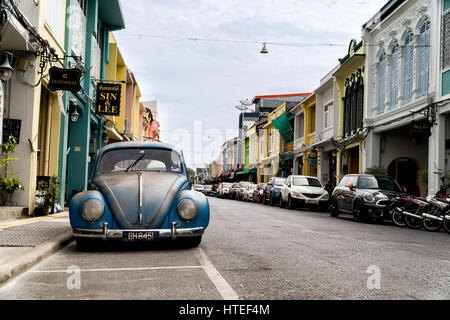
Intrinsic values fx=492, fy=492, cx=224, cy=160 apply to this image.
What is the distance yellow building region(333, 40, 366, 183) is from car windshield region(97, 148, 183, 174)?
698 inches

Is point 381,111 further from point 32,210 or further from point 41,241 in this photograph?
point 41,241

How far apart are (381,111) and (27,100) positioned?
17015mm

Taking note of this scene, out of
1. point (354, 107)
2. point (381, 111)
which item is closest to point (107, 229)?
point (381, 111)

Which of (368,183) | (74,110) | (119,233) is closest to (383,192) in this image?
(368,183)

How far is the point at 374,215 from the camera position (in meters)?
15.5

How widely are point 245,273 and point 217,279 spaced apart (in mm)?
479

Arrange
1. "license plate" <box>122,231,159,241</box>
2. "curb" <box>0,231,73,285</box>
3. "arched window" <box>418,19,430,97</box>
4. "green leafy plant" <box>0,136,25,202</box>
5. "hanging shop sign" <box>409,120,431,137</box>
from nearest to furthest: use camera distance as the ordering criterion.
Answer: "curb" <box>0,231,73,285</box> < "license plate" <box>122,231,159,241</box> < "green leafy plant" <box>0,136,25,202</box> < "hanging shop sign" <box>409,120,431,137</box> < "arched window" <box>418,19,430,97</box>

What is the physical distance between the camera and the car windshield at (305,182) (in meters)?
24.7

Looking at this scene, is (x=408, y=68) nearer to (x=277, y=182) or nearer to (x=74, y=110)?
(x=277, y=182)

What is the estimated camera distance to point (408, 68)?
2122cm

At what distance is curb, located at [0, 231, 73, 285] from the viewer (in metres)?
5.29

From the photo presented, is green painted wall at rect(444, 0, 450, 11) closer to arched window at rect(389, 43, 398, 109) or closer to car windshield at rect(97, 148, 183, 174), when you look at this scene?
arched window at rect(389, 43, 398, 109)

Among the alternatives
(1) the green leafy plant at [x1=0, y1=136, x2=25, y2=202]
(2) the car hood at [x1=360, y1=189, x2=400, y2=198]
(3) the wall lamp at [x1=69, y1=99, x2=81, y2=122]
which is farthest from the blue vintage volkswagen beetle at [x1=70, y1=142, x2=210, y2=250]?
(3) the wall lamp at [x1=69, y1=99, x2=81, y2=122]
